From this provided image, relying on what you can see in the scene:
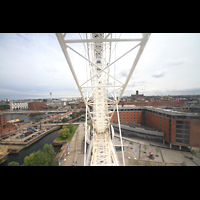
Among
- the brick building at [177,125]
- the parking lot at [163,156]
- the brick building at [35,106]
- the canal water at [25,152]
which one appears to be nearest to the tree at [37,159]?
the canal water at [25,152]

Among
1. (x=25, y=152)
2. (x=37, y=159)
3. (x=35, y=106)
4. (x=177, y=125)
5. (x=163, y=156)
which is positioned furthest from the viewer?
(x=35, y=106)

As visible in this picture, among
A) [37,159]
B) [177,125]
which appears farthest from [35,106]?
[177,125]

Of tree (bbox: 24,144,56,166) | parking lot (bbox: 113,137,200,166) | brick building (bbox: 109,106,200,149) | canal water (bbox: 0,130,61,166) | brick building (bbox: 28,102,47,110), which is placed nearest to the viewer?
tree (bbox: 24,144,56,166)

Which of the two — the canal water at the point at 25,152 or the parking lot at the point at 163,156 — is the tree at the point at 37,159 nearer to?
the canal water at the point at 25,152

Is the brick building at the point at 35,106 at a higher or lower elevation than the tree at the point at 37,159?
higher

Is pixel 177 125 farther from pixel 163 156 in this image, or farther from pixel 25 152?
pixel 25 152

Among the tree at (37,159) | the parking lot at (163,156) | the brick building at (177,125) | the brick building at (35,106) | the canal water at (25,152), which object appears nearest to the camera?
the tree at (37,159)

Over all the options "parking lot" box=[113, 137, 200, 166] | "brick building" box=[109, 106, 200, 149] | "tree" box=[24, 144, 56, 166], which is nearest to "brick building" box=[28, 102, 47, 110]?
"tree" box=[24, 144, 56, 166]

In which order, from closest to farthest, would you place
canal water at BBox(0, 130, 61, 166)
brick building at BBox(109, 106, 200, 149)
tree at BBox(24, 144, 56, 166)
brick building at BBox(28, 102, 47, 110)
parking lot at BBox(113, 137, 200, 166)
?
tree at BBox(24, 144, 56, 166)
brick building at BBox(109, 106, 200, 149)
parking lot at BBox(113, 137, 200, 166)
canal water at BBox(0, 130, 61, 166)
brick building at BBox(28, 102, 47, 110)

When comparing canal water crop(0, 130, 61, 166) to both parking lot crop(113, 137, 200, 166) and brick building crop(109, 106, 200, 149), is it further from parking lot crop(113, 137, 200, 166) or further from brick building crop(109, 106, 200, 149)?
brick building crop(109, 106, 200, 149)
